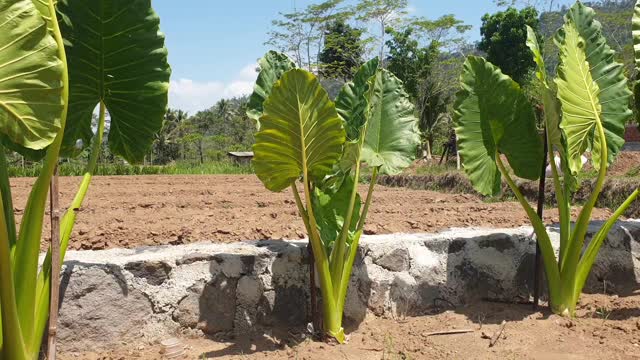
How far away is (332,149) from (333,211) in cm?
37

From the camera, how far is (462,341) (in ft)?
8.25

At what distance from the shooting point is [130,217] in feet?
16.8

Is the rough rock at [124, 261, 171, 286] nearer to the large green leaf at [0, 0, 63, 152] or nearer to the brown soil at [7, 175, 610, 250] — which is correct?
the large green leaf at [0, 0, 63, 152]

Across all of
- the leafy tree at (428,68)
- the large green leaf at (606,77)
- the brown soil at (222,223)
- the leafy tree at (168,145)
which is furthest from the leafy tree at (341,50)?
the large green leaf at (606,77)

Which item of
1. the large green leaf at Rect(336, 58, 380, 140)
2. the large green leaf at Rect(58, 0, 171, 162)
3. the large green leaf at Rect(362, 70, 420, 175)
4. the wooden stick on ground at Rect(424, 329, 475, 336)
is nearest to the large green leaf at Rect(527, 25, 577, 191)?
the large green leaf at Rect(362, 70, 420, 175)

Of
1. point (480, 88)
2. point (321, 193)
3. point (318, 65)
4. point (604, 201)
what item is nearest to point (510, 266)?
point (480, 88)

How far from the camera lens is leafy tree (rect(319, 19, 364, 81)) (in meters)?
24.5

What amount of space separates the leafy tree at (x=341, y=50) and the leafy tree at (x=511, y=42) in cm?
650

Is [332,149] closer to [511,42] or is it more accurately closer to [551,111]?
[551,111]

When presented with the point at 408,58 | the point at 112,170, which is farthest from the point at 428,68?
the point at 112,170

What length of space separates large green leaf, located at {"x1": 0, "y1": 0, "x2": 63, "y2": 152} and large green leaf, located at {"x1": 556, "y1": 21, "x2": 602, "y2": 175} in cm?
220

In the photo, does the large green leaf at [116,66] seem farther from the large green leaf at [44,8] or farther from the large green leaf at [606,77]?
the large green leaf at [606,77]

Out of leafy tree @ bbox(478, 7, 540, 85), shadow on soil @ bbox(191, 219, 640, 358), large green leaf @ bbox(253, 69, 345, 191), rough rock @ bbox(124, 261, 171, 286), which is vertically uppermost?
leafy tree @ bbox(478, 7, 540, 85)

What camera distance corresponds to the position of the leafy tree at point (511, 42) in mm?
18750
